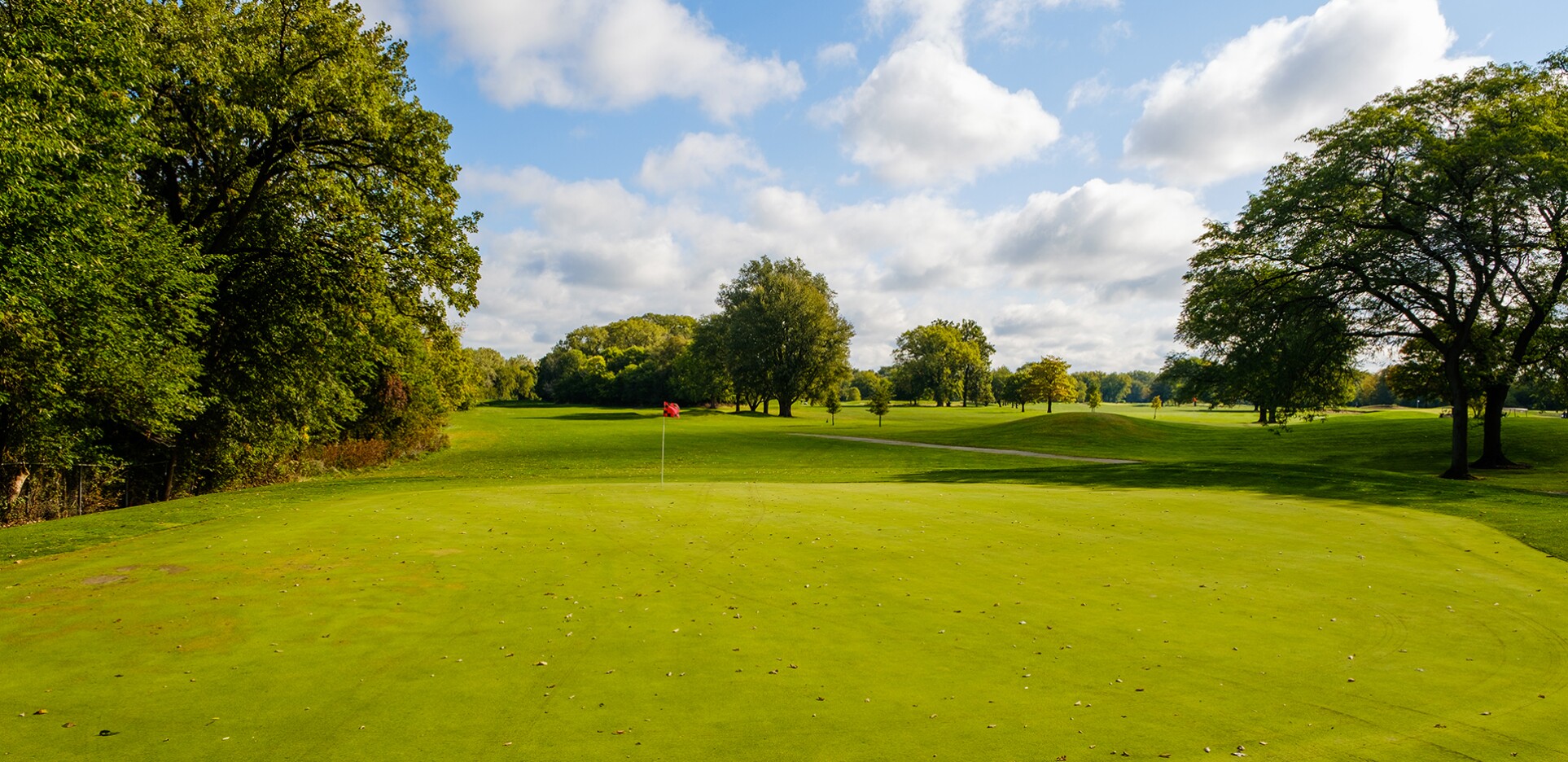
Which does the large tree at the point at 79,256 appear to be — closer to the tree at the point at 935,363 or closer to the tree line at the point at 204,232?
the tree line at the point at 204,232

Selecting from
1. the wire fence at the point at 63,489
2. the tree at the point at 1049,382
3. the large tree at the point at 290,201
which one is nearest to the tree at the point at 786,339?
the tree at the point at 1049,382

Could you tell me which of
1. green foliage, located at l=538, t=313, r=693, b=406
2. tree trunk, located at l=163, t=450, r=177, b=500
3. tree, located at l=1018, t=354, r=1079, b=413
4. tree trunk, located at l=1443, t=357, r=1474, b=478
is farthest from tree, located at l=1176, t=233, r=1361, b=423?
green foliage, located at l=538, t=313, r=693, b=406

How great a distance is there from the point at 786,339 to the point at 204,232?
54.7 metres

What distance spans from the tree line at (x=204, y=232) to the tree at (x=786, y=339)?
46930 millimetres

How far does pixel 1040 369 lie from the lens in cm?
8375

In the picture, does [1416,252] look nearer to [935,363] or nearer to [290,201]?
[290,201]

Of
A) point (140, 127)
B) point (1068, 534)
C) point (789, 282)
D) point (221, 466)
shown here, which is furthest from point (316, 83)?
point (789, 282)

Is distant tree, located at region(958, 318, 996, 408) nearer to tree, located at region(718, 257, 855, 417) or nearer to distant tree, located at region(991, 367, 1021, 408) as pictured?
distant tree, located at region(991, 367, 1021, 408)

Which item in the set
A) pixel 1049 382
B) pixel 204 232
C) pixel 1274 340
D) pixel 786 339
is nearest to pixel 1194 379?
pixel 1274 340

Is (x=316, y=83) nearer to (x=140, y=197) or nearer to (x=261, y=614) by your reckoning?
(x=140, y=197)

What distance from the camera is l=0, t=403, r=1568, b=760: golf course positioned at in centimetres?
496

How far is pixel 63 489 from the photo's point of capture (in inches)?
846

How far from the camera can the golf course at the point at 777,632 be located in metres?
4.96

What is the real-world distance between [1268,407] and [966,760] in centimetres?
3095
